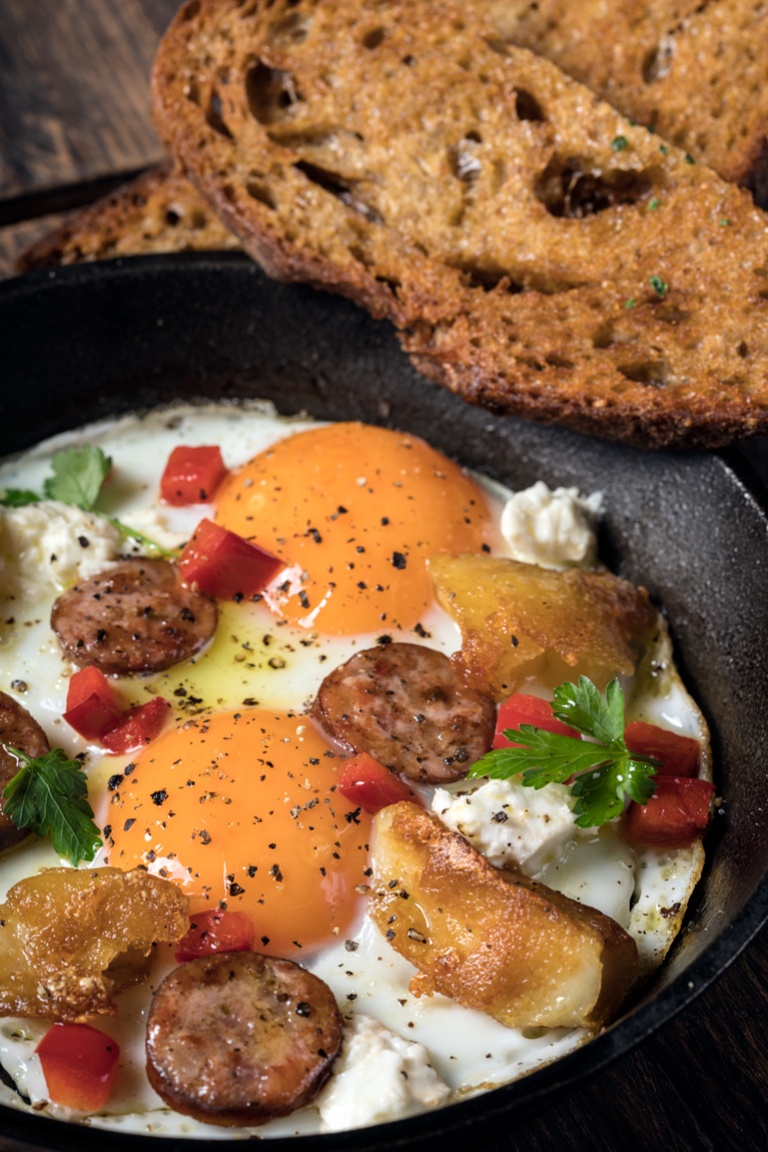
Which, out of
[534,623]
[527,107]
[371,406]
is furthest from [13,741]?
[527,107]

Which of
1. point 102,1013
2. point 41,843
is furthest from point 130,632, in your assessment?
point 102,1013

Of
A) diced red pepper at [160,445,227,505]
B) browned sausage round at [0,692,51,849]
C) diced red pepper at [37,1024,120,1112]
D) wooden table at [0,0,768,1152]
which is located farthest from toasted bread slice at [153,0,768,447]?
diced red pepper at [37,1024,120,1112]

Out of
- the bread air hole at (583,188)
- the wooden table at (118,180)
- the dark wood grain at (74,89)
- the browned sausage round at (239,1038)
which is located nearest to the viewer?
the browned sausage round at (239,1038)

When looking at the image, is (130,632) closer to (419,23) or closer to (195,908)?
(195,908)

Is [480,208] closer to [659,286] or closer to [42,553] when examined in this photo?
[659,286]

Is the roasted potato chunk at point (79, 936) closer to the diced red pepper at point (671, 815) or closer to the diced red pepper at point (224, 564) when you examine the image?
the diced red pepper at point (224, 564)

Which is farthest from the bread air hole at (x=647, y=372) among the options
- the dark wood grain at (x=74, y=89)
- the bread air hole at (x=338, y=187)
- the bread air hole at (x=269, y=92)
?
the dark wood grain at (x=74, y=89)
